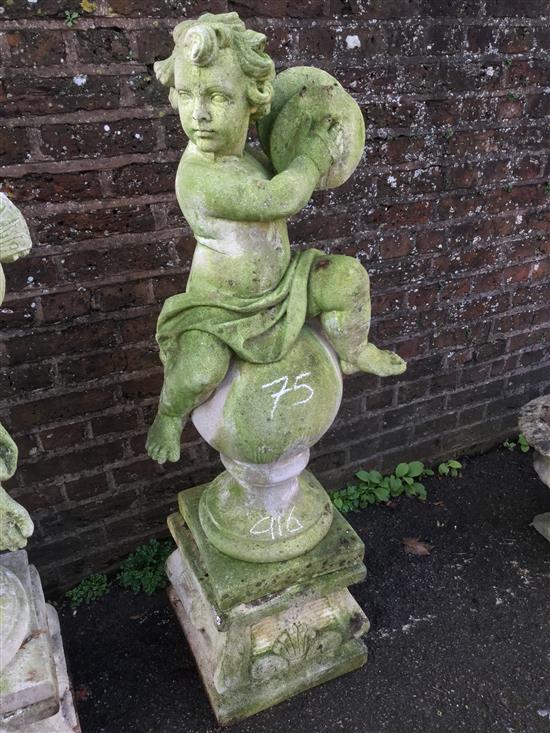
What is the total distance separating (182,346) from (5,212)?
1.55 ft

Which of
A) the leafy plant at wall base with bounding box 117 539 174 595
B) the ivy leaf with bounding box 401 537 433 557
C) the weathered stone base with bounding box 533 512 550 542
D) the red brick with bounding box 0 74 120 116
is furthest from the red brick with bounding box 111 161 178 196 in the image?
the weathered stone base with bounding box 533 512 550 542

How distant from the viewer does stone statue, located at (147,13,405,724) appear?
4.17 feet

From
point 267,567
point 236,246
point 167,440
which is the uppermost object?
point 236,246

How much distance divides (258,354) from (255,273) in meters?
0.19

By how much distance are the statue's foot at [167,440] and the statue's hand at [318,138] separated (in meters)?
0.71

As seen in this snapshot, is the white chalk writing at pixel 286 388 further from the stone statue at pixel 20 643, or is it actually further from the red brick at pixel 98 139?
the red brick at pixel 98 139

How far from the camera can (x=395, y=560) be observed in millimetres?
2449

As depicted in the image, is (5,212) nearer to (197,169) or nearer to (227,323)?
(197,169)

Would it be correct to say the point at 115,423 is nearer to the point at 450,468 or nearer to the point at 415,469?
the point at 415,469

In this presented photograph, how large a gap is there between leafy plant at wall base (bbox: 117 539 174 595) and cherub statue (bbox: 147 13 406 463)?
1.01 metres

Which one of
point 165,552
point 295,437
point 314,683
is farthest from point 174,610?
point 295,437

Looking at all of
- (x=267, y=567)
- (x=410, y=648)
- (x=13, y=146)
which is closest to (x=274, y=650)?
(x=267, y=567)

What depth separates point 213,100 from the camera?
1.23m

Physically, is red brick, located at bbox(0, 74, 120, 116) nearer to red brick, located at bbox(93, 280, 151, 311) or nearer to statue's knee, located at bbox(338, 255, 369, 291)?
red brick, located at bbox(93, 280, 151, 311)
